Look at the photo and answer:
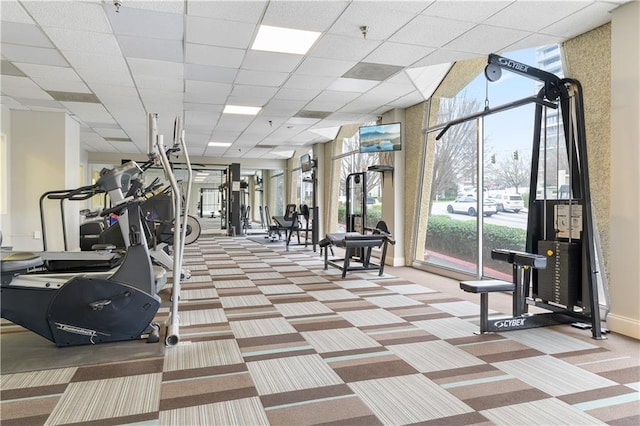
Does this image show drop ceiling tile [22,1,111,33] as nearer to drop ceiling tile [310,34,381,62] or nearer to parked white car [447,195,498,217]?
drop ceiling tile [310,34,381,62]

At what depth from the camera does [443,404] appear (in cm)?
230

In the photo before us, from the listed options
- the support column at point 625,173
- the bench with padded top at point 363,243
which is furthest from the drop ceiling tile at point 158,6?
the support column at point 625,173

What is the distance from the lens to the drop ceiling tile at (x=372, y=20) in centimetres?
370

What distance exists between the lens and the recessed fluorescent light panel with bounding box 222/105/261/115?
25.1ft

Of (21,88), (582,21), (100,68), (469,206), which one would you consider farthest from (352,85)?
(21,88)

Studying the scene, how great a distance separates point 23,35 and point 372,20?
3.52 m

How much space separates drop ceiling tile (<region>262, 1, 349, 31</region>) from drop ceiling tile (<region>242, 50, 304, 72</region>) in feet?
2.64

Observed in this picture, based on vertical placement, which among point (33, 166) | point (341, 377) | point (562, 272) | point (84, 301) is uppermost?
point (33, 166)

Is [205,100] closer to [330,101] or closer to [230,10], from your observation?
[330,101]

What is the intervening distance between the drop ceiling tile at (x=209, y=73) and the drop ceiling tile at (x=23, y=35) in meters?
1.49

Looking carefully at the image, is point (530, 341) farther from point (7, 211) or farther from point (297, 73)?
point (7, 211)

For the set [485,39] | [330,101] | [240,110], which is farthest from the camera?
[240,110]

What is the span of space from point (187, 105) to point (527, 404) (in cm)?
672

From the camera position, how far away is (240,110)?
791cm
